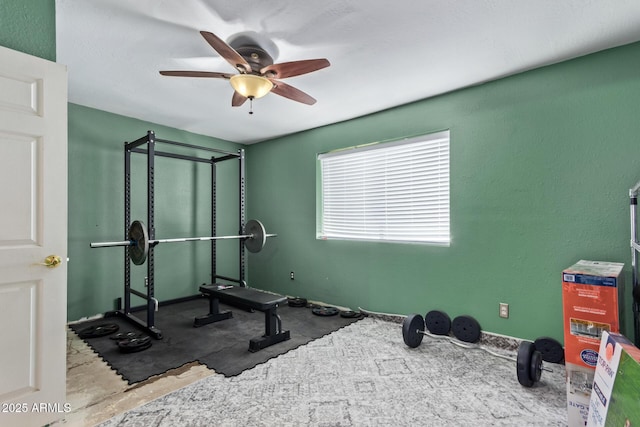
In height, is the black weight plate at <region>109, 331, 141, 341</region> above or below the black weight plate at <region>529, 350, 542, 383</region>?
below

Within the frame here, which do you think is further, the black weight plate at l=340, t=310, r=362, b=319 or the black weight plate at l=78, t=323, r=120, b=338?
the black weight plate at l=340, t=310, r=362, b=319

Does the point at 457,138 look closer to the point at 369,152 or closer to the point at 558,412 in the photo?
the point at 369,152

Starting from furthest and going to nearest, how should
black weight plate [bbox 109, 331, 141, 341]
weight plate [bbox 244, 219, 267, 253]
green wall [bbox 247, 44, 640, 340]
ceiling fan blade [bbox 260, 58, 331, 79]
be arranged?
weight plate [bbox 244, 219, 267, 253] → black weight plate [bbox 109, 331, 141, 341] → green wall [bbox 247, 44, 640, 340] → ceiling fan blade [bbox 260, 58, 331, 79]

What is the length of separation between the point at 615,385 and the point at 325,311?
2.67 meters

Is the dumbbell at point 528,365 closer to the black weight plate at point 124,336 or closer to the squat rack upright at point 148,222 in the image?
the squat rack upright at point 148,222

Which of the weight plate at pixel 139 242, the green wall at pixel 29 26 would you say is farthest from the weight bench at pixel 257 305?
the green wall at pixel 29 26

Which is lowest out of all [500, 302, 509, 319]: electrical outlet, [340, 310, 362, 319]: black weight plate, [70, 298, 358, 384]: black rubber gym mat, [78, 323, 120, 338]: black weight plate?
[70, 298, 358, 384]: black rubber gym mat

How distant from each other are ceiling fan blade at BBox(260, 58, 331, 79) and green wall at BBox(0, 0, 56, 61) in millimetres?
1188

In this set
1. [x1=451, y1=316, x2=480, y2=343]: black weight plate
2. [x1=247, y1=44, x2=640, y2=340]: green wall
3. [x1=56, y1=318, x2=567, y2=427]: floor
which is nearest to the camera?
[x1=56, y1=318, x2=567, y2=427]: floor

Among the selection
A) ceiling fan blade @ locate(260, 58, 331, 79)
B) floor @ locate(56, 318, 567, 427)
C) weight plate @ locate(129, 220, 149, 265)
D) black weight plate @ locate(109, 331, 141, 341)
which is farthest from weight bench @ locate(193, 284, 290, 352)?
ceiling fan blade @ locate(260, 58, 331, 79)

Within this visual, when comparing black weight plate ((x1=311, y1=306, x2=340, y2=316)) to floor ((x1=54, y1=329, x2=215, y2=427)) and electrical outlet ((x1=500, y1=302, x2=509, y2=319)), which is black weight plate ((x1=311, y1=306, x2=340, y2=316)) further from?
electrical outlet ((x1=500, y1=302, x2=509, y2=319))

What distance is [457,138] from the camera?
3.00 meters

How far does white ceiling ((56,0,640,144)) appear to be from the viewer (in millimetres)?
1832

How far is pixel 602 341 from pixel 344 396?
4.88 feet
